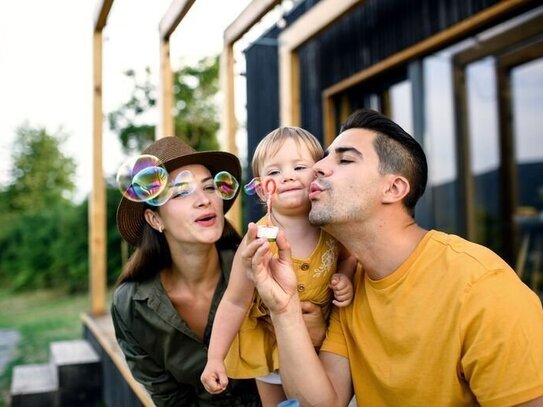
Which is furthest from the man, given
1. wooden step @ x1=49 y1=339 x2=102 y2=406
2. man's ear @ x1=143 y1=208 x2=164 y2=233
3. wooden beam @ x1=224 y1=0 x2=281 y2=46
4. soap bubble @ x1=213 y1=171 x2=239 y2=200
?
wooden step @ x1=49 y1=339 x2=102 y2=406

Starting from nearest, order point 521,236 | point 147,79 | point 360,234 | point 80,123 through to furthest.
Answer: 1. point 360,234
2. point 521,236
3. point 147,79
4. point 80,123

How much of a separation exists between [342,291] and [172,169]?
3.15 feet

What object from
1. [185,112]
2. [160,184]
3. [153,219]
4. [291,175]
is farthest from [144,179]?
[185,112]

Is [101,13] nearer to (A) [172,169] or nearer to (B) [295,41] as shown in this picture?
(B) [295,41]

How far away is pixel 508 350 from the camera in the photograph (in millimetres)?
1576

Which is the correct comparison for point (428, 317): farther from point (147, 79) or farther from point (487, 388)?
point (147, 79)

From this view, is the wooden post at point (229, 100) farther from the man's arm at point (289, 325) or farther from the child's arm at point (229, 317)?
the man's arm at point (289, 325)

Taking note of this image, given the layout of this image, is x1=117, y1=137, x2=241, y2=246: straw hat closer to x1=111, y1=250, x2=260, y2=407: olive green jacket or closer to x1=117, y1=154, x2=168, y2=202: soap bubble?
x1=117, y1=154, x2=168, y2=202: soap bubble

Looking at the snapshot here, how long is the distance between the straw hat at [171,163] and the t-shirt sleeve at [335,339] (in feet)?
2.74

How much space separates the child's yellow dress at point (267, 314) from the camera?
2152 millimetres

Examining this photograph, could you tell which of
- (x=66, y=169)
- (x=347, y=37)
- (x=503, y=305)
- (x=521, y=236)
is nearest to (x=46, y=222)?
(x=66, y=169)

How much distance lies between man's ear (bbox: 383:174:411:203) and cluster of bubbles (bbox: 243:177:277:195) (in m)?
0.39

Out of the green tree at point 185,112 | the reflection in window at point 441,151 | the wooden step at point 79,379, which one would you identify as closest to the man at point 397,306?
the reflection in window at point 441,151

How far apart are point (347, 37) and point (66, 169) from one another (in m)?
14.7
